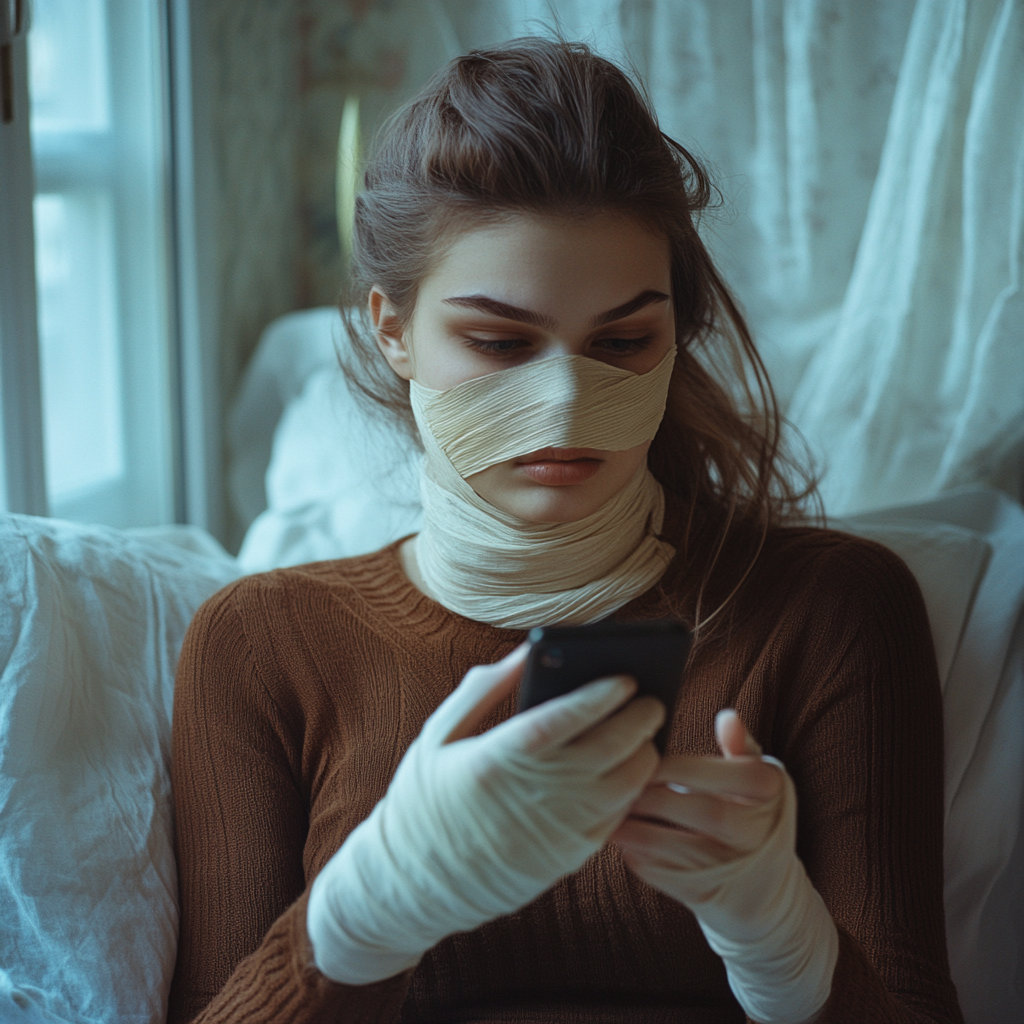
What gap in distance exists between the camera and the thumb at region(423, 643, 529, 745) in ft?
2.17

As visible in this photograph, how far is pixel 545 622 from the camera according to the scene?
0.99m

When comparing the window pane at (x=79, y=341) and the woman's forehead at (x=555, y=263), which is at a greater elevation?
the woman's forehead at (x=555, y=263)

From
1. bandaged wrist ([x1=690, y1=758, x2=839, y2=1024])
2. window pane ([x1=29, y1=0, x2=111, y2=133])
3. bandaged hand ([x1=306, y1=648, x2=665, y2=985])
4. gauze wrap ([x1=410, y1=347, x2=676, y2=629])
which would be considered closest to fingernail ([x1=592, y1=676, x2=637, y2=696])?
bandaged hand ([x1=306, y1=648, x2=665, y2=985])

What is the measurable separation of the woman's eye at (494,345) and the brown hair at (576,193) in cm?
9

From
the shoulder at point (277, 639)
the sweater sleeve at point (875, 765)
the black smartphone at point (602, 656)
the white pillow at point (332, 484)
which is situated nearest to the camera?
the black smartphone at point (602, 656)

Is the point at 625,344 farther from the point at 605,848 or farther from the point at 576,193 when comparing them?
the point at 605,848

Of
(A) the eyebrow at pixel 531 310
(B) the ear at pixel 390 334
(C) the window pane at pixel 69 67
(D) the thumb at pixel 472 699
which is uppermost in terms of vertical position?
(C) the window pane at pixel 69 67

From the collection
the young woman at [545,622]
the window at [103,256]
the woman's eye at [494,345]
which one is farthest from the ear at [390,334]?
the window at [103,256]

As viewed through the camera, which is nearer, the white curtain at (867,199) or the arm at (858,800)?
the arm at (858,800)

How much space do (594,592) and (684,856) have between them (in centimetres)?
33

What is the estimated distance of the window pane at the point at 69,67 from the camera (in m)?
1.55

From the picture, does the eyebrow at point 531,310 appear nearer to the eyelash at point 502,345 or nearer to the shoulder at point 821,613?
the eyelash at point 502,345

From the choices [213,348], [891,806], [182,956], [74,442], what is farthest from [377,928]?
[213,348]

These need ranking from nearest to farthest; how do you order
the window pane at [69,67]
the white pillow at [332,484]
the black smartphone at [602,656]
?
the black smartphone at [602,656] < the white pillow at [332,484] < the window pane at [69,67]
